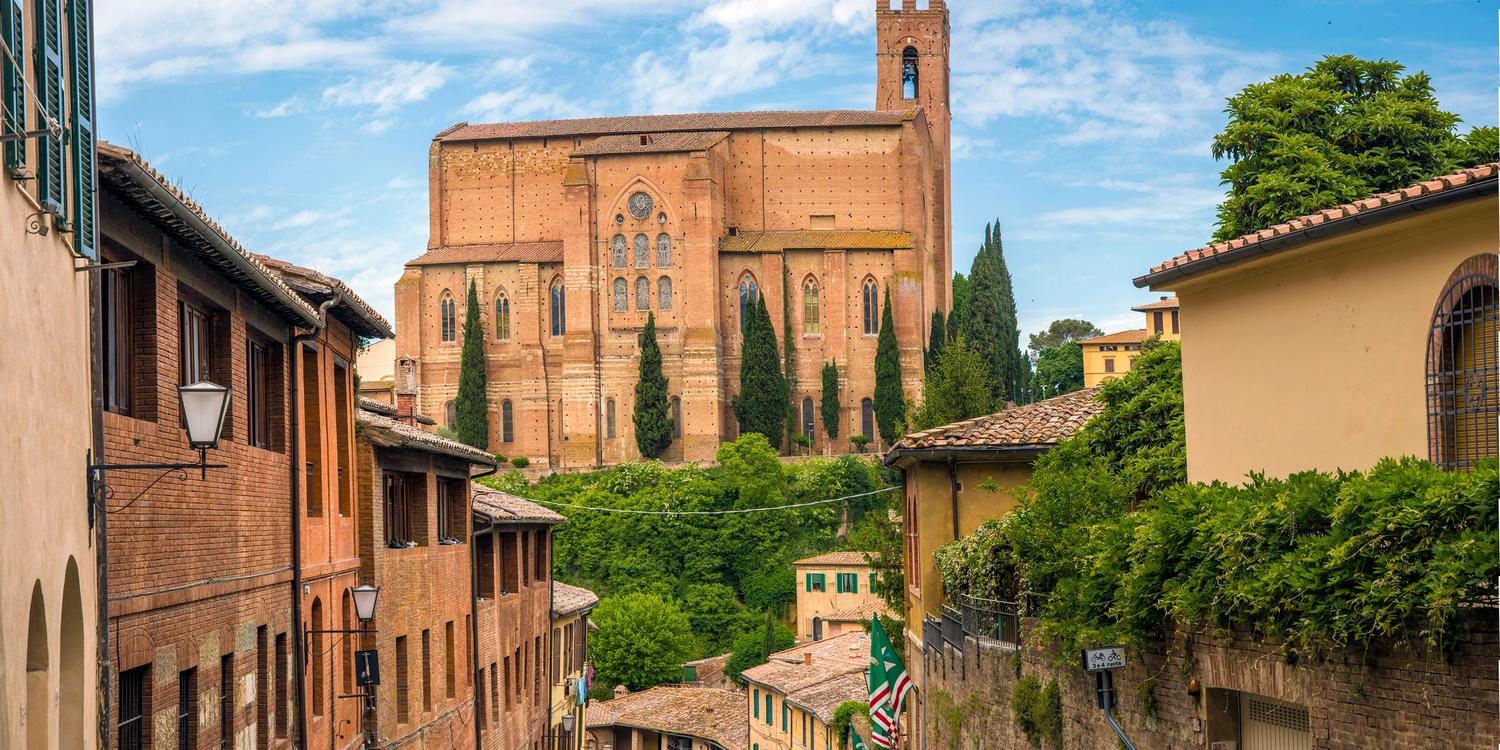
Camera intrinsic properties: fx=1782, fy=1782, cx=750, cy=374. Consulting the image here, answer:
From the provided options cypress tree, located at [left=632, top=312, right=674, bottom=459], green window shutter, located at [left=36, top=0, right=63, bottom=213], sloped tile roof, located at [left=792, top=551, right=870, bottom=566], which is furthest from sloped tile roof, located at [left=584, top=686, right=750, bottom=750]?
green window shutter, located at [left=36, top=0, right=63, bottom=213]

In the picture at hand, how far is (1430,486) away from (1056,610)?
526 centimetres

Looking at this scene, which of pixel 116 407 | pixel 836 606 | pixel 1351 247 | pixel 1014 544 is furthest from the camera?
pixel 836 606

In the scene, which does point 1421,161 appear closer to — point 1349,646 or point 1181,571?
point 1181,571

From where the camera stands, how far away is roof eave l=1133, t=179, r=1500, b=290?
10.6 meters

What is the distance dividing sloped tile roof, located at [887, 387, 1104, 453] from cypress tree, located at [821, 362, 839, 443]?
6527 centimetres

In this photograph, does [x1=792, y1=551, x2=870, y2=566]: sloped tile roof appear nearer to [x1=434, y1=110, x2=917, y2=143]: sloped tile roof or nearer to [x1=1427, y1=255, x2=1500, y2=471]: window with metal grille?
[x1=434, y1=110, x2=917, y2=143]: sloped tile roof

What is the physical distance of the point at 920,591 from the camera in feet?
82.2

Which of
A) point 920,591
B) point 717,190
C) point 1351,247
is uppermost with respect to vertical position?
point 717,190

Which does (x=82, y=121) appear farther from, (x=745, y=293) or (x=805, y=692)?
(x=745, y=293)

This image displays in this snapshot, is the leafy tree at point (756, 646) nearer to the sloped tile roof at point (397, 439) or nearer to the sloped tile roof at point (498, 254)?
the sloped tile roof at point (498, 254)

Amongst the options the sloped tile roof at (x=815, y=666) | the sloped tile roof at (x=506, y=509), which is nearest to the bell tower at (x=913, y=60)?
the sloped tile roof at (x=815, y=666)

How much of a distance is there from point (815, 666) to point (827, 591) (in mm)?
26789

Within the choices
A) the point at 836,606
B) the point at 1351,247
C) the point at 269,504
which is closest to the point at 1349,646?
the point at 1351,247

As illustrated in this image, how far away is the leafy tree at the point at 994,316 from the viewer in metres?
89.8
